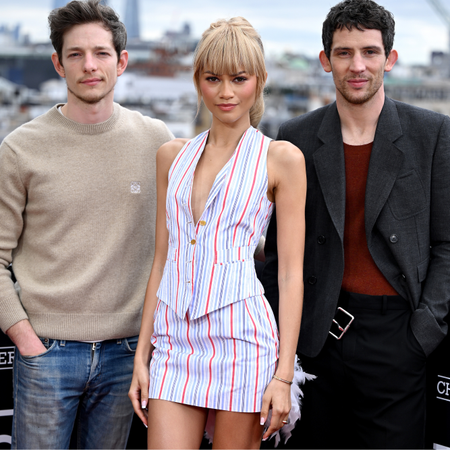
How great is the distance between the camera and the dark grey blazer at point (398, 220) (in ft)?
6.98

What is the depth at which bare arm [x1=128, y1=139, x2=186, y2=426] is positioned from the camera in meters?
1.94

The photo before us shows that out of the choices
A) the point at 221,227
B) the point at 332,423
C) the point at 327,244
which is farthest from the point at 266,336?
the point at 332,423

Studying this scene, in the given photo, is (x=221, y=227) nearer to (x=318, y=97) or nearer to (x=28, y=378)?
(x=28, y=378)

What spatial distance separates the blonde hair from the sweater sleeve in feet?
2.62

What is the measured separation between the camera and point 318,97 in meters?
95.9

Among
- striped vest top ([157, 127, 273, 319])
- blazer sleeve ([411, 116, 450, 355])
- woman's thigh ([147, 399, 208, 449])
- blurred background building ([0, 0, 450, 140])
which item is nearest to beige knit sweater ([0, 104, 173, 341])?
striped vest top ([157, 127, 273, 319])

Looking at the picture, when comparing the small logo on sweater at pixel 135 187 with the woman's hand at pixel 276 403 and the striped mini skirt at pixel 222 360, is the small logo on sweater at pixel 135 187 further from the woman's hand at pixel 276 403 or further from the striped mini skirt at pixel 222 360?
the woman's hand at pixel 276 403

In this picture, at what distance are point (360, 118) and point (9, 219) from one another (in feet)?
4.49

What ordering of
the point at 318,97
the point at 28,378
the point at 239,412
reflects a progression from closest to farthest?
the point at 239,412 → the point at 28,378 → the point at 318,97

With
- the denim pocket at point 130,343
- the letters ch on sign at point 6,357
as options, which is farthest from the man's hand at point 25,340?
the letters ch on sign at point 6,357

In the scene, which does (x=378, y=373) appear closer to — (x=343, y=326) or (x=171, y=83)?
(x=343, y=326)

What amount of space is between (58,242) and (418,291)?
133 centimetres

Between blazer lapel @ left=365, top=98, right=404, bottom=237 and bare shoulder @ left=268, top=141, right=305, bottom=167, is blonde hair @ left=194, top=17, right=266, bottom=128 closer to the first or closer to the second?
bare shoulder @ left=268, top=141, right=305, bottom=167

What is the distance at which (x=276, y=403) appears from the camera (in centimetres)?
181
